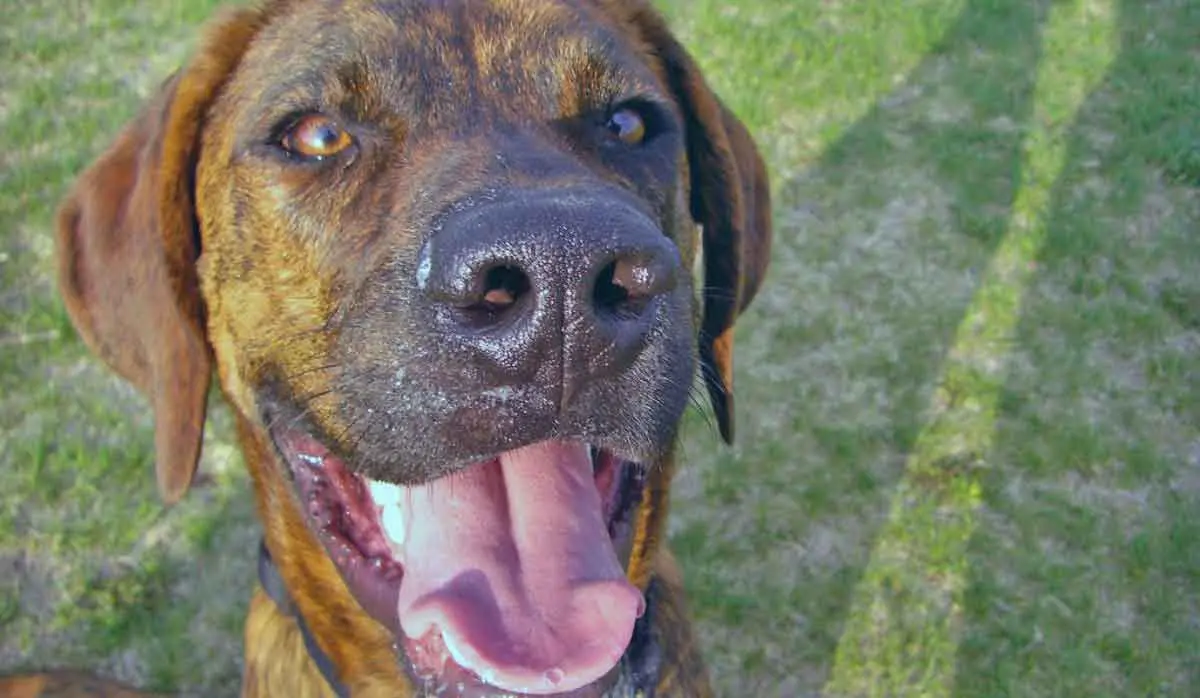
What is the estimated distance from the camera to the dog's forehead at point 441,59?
261cm

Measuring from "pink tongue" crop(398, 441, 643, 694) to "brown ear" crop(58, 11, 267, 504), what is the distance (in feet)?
2.45

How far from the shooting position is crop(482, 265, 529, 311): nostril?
6.33 feet

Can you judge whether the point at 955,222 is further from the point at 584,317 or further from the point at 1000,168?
the point at 584,317

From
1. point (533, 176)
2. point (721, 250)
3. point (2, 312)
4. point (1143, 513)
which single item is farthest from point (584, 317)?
point (2, 312)

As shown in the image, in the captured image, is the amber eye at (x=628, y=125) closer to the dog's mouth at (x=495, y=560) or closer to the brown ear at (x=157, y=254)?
the dog's mouth at (x=495, y=560)

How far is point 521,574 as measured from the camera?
2.46m

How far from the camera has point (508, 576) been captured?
2.45 m

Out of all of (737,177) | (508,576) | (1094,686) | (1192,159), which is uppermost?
(737,177)

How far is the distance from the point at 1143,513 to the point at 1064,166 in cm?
280

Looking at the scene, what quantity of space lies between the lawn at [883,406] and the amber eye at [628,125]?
255cm

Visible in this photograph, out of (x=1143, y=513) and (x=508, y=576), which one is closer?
(x=508, y=576)

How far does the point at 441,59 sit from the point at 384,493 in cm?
102

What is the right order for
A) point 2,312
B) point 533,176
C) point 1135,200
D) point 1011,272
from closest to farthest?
point 533,176, point 2,312, point 1011,272, point 1135,200

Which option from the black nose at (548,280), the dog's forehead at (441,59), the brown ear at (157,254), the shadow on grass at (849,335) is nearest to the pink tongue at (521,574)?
the black nose at (548,280)
